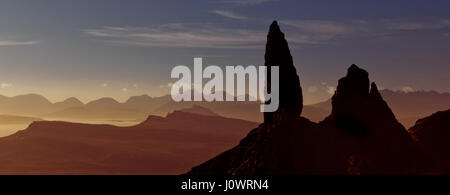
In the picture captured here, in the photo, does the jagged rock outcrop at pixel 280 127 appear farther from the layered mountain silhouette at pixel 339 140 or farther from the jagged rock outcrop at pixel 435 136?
the jagged rock outcrop at pixel 435 136

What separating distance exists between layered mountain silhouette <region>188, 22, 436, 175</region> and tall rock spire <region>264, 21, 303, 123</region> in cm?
14

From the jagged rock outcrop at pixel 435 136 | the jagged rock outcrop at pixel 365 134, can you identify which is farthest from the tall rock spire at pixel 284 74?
the jagged rock outcrop at pixel 435 136

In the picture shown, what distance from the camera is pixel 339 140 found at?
2803 inches

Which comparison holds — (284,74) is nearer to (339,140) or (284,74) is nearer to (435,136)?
(339,140)

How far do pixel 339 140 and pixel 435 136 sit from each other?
24.9 m

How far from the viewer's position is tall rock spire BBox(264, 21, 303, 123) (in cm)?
7038

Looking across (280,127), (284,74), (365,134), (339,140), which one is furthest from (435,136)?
(280,127)
